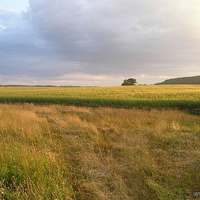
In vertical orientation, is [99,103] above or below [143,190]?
above

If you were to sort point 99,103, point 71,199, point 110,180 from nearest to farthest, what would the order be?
point 71,199 → point 110,180 → point 99,103

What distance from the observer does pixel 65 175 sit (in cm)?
382

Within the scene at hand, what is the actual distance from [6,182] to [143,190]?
2.97 meters

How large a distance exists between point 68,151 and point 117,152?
5.41 ft

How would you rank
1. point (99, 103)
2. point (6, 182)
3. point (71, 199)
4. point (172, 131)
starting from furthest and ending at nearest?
point (99, 103)
point (172, 131)
point (6, 182)
point (71, 199)

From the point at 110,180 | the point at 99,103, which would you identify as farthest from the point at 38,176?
the point at 99,103

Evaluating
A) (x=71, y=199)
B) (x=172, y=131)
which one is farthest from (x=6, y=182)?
(x=172, y=131)

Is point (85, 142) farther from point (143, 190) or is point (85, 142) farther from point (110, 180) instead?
point (143, 190)

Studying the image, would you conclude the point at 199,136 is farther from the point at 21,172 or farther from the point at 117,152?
the point at 21,172

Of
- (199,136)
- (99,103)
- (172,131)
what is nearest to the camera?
(199,136)

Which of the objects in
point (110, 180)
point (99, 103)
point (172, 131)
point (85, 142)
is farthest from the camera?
point (99, 103)

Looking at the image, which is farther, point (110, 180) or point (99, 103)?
point (99, 103)

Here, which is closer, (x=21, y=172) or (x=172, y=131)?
(x=21, y=172)

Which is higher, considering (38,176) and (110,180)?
(38,176)
